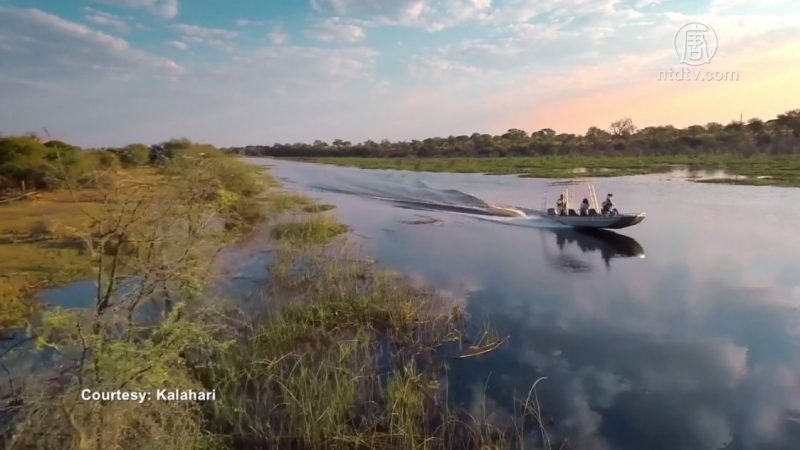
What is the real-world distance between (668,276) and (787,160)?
45.0 meters

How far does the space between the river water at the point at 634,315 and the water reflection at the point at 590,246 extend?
9cm

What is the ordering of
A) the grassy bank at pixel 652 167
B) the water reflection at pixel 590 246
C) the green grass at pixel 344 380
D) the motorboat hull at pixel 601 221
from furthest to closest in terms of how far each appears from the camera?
the grassy bank at pixel 652 167 < the motorboat hull at pixel 601 221 < the water reflection at pixel 590 246 < the green grass at pixel 344 380

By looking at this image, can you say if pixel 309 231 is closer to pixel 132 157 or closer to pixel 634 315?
pixel 132 157

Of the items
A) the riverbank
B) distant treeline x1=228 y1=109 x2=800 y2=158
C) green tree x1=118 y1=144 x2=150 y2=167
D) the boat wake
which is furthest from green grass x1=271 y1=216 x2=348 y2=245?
distant treeline x1=228 y1=109 x2=800 y2=158

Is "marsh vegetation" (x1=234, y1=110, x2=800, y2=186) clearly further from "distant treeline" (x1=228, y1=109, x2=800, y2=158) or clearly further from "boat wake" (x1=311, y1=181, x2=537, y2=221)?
"boat wake" (x1=311, y1=181, x2=537, y2=221)

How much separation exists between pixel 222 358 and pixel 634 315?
945cm

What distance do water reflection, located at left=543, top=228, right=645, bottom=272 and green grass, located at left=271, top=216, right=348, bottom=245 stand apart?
8209mm

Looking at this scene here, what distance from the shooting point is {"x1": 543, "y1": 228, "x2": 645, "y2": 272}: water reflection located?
696 inches

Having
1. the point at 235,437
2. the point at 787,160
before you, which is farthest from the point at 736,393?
the point at 787,160

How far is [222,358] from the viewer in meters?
7.75

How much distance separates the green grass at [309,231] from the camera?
1855cm

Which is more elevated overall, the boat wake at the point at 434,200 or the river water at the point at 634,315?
the boat wake at the point at 434,200

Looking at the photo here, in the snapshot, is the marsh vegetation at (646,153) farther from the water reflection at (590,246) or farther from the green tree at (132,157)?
the green tree at (132,157)

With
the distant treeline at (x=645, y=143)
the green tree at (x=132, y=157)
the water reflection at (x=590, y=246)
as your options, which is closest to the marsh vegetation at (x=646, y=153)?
the distant treeline at (x=645, y=143)
